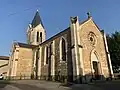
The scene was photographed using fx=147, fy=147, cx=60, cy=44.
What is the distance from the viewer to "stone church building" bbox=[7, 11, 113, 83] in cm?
2480

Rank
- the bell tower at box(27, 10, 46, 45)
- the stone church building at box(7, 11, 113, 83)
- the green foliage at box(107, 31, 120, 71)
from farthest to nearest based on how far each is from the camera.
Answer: the bell tower at box(27, 10, 46, 45) → the green foliage at box(107, 31, 120, 71) → the stone church building at box(7, 11, 113, 83)

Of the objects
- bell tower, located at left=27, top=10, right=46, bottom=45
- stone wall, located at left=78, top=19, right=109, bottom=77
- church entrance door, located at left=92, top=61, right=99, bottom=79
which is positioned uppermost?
bell tower, located at left=27, top=10, right=46, bottom=45

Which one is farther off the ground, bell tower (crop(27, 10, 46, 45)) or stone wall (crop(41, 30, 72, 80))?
bell tower (crop(27, 10, 46, 45))

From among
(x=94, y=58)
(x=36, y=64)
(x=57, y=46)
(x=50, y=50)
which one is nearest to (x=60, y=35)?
(x=57, y=46)

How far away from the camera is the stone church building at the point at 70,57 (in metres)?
24.8

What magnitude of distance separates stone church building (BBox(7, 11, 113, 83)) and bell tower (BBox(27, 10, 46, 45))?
11.0 meters

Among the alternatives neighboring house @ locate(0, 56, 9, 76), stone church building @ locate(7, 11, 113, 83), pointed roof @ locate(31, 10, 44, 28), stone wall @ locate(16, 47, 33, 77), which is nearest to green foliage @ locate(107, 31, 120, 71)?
stone church building @ locate(7, 11, 113, 83)

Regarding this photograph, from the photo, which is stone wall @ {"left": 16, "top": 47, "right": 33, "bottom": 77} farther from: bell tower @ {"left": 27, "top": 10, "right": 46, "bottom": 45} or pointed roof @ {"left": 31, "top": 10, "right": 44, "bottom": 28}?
pointed roof @ {"left": 31, "top": 10, "right": 44, "bottom": 28}

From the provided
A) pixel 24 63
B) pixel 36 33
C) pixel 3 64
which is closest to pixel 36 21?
pixel 36 33

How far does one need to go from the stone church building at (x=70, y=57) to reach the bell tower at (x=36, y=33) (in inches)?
435

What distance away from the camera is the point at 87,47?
2717cm

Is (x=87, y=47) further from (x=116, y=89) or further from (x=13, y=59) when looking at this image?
(x=13, y=59)

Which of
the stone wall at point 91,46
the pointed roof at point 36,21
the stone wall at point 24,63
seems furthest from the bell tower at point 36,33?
the stone wall at point 91,46

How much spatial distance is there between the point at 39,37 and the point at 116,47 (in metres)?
25.4
